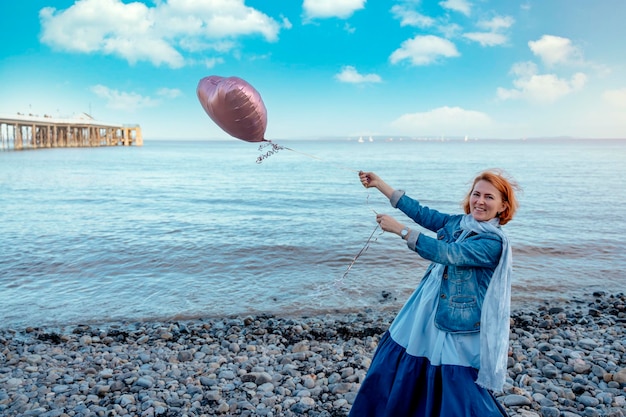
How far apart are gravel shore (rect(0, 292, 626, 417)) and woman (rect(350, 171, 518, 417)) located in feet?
4.71

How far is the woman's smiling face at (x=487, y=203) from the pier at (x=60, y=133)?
6799 centimetres

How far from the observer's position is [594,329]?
7242 mm

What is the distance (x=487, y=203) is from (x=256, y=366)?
11.8ft

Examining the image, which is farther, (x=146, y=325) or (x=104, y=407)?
(x=146, y=325)


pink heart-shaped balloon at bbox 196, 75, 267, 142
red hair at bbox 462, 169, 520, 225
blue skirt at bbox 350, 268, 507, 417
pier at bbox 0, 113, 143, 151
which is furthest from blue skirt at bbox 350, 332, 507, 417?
pier at bbox 0, 113, 143, 151

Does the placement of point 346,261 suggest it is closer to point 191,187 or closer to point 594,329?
point 594,329

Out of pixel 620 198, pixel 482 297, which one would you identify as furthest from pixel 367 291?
pixel 620 198

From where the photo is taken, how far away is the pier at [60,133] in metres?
65.7

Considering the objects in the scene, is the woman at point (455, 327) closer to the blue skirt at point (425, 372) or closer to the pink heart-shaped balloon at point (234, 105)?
the blue skirt at point (425, 372)

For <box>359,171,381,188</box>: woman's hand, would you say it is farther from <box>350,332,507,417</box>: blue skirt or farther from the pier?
the pier

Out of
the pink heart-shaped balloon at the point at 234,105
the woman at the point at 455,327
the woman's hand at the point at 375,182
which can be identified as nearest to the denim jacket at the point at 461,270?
the woman at the point at 455,327

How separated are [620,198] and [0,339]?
25839 millimetres

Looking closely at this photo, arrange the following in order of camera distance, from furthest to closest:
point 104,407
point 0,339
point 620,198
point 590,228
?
point 620,198
point 590,228
point 0,339
point 104,407

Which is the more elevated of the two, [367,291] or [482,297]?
[482,297]
